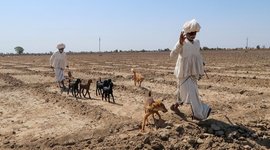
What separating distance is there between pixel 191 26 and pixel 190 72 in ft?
3.15

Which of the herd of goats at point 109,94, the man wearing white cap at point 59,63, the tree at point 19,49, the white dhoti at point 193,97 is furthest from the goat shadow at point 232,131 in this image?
the tree at point 19,49

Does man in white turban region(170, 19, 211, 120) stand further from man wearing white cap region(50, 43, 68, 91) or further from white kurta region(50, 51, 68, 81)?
white kurta region(50, 51, 68, 81)

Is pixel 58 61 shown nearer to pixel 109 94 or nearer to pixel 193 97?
pixel 109 94

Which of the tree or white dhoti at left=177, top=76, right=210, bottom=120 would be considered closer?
white dhoti at left=177, top=76, right=210, bottom=120

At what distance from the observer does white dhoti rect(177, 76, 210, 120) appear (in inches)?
310

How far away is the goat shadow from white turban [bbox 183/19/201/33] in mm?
1823

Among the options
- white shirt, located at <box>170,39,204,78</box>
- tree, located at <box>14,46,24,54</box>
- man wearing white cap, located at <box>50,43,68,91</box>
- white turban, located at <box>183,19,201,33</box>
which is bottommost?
tree, located at <box>14,46,24,54</box>

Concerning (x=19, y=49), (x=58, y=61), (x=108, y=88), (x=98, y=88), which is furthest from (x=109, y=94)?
(x=19, y=49)

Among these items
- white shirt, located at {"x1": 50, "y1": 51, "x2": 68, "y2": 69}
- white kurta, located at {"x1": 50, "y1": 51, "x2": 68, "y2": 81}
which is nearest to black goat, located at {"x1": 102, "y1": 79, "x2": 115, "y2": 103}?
white kurta, located at {"x1": 50, "y1": 51, "x2": 68, "y2": 81}

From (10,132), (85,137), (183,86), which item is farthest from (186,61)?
(10,132)

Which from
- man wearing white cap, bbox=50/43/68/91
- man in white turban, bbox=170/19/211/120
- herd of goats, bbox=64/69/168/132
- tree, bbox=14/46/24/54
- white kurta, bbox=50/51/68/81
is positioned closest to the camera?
herd of goats, bbox=64/69/168/132

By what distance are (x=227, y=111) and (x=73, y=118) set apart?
361 centimetres

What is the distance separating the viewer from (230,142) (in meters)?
7.11

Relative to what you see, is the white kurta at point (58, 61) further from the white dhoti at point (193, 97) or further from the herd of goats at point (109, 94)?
the white dhoti at point (193, 97)
